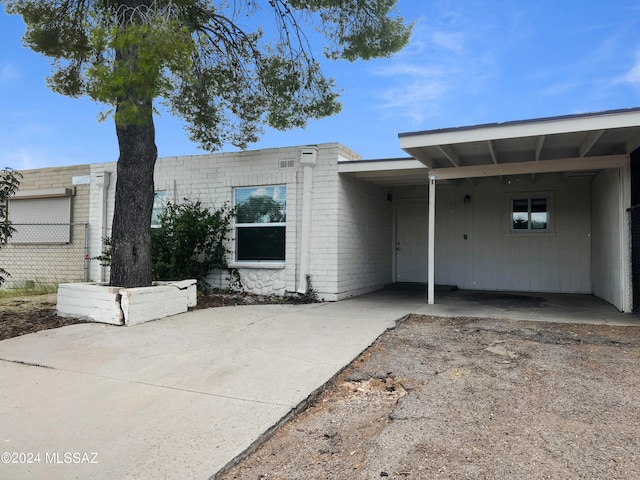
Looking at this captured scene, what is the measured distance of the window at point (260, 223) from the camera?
9242 mm

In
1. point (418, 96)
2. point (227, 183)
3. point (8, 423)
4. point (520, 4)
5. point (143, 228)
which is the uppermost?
point (520, 4)

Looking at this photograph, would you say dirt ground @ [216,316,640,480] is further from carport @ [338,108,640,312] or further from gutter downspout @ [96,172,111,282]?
gutter downspout @ [96,172,111,282]

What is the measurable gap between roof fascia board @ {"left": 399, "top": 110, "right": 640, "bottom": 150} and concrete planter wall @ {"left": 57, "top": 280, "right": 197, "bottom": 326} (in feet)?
14.9

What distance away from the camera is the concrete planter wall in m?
6.12

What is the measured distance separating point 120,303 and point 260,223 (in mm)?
3881

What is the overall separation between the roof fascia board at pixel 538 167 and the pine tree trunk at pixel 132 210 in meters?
5.16

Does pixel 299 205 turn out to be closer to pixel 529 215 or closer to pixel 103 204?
pixel 103 204

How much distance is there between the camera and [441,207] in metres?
11.7

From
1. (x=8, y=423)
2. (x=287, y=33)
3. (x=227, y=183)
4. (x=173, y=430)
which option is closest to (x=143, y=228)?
(x=227, y=183)

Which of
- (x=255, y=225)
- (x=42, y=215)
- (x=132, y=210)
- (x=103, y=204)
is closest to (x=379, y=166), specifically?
(x=255, y=225)

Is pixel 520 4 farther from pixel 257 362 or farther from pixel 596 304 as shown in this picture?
pixel 257 362

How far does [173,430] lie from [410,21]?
9147mm

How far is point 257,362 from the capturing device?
4.47 m

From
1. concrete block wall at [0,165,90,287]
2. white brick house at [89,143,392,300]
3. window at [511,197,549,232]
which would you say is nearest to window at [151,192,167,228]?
white brick house at [89,143,392,300]
